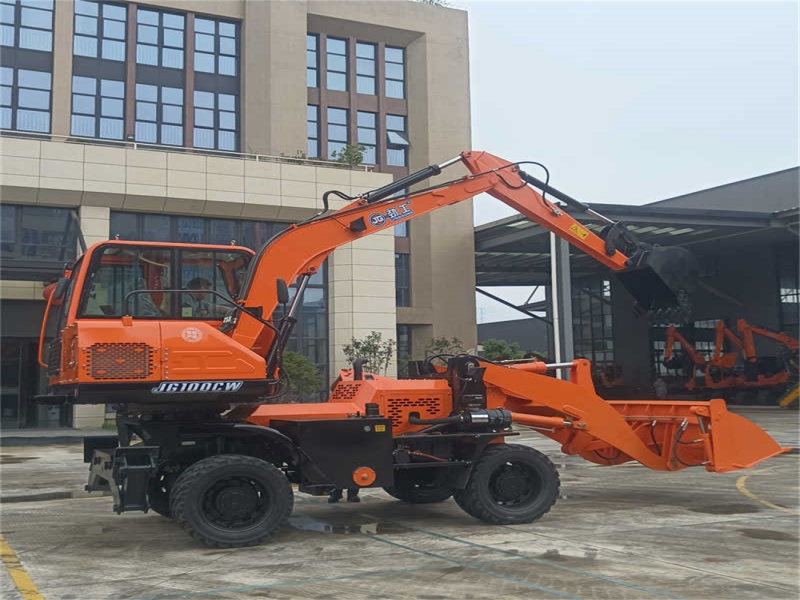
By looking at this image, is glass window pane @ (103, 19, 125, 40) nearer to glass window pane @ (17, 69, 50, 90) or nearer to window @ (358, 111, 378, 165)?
glass window pane @ (17, 69, 50, 90)

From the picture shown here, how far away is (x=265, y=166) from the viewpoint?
30.8m

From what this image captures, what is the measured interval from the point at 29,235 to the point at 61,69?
10.4 meters

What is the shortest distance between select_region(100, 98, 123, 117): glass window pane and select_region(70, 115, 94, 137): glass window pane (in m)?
0.63

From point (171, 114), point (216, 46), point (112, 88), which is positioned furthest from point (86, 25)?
point (216, 46)

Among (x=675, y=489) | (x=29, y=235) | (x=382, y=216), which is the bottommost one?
(x=675, y=489)

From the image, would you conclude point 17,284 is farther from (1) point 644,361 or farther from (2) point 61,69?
(1) point 644,361

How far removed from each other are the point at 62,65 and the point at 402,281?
17.7 meters

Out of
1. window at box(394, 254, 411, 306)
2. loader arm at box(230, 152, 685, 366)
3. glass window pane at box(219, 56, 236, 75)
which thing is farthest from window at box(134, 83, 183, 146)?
loader arm at box(230, 152, 685, 366)

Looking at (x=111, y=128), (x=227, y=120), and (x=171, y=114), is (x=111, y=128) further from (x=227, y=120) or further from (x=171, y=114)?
(x=227, y=120)

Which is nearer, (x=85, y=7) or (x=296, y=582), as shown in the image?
(x=296, y=582)

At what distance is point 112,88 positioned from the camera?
36156 millimetres

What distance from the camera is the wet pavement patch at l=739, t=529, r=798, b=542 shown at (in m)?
9.09

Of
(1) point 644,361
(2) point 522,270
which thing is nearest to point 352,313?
(2) point 522,270

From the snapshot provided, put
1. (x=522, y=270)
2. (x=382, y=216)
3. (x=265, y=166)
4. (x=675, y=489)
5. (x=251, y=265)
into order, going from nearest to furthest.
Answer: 1. (x=251, y=265)
2. (x=382, y=216)
3. (x=675, y=489)
4. (x=265, y=166)
5. (x=522, y=270)
